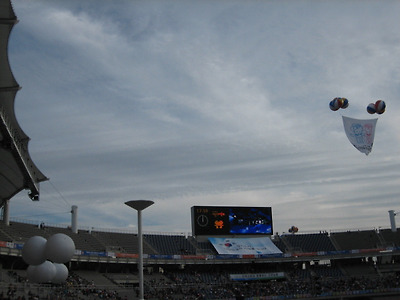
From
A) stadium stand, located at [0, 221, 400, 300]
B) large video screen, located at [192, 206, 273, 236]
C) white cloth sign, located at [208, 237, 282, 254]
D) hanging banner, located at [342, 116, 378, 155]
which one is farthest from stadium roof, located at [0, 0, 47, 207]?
white cloth sign, located at [208, 237, 282, 254]

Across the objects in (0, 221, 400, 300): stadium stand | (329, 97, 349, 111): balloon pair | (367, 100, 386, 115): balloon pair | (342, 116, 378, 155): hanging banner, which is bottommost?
(0, 221, 400, 300): stadium stand

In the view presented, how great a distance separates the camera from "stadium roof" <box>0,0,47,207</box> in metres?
19.8

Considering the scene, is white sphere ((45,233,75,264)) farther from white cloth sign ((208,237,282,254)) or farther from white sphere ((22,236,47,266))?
white cloth sign ((208,237,282,254))

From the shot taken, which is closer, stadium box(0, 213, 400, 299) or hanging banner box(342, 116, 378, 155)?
hanging banner box(342, 116, 378, 155)

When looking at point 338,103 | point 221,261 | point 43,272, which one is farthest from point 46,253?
point 221,261

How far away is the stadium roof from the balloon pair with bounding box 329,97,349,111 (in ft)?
83.9

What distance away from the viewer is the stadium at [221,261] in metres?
50.2

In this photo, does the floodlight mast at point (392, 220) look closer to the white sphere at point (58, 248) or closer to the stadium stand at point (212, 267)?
the stadium stand at point (212, 267)

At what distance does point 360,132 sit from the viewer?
3981 centimetres

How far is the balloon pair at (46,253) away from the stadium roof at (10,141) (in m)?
5.59

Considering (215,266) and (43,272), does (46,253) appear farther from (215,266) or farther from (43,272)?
(215,266)

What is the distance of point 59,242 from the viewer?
2559cm

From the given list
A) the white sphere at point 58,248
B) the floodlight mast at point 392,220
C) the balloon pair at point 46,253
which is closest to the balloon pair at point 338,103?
the balloon pair at point 46,253

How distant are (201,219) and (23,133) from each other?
Result: 43.8 metres
